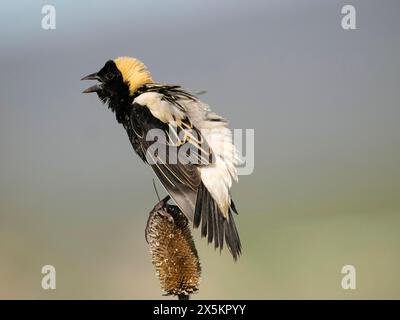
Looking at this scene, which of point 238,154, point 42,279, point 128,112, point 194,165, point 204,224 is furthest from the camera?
point 42,279

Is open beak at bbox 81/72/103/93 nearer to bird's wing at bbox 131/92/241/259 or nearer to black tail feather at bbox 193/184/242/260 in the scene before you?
bird's wing at bbox 131/92/241/259

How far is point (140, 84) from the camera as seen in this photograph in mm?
3812

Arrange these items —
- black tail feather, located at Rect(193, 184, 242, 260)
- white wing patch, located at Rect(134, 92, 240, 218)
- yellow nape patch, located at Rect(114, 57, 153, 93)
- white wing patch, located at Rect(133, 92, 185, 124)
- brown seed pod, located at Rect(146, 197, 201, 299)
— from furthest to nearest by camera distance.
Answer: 1. yellow nape patch, located at Rect(114, 57, 153, 93)
2. white wing patch, located at Rect(133, 92, 185, 124)
3. white wing patch, located at Rect(134, 92, 240, 218)
4. black tail feather, located at Rect(193, 184, 242, 260)
5. brown seed pod, located at Rect(146, 197, 201, 299)

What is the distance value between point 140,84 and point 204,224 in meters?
1.16

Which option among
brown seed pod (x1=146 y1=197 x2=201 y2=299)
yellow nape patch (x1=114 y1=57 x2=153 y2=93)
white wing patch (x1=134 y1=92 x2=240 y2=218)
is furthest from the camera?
yellow nape patch (x1=114 y1=57 x2=153 y2=93)

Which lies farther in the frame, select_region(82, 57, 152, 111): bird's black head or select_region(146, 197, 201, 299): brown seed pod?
select_region(82, 57, 152, 111): bird's black head

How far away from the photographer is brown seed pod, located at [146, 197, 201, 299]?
9.05ft

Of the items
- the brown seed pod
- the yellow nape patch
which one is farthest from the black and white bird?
the brown seed pod

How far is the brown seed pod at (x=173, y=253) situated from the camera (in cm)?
276

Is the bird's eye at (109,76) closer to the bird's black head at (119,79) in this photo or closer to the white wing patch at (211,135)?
the bird's black head at (119,79)

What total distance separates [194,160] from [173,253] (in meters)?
0.59

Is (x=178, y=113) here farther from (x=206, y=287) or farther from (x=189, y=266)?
(x=206, y=287)

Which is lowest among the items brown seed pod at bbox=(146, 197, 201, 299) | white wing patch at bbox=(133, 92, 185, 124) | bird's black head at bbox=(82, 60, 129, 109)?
brown seed pod at bbox=(146, 197, 201, 299)

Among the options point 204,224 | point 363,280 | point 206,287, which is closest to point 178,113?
point 204,224
